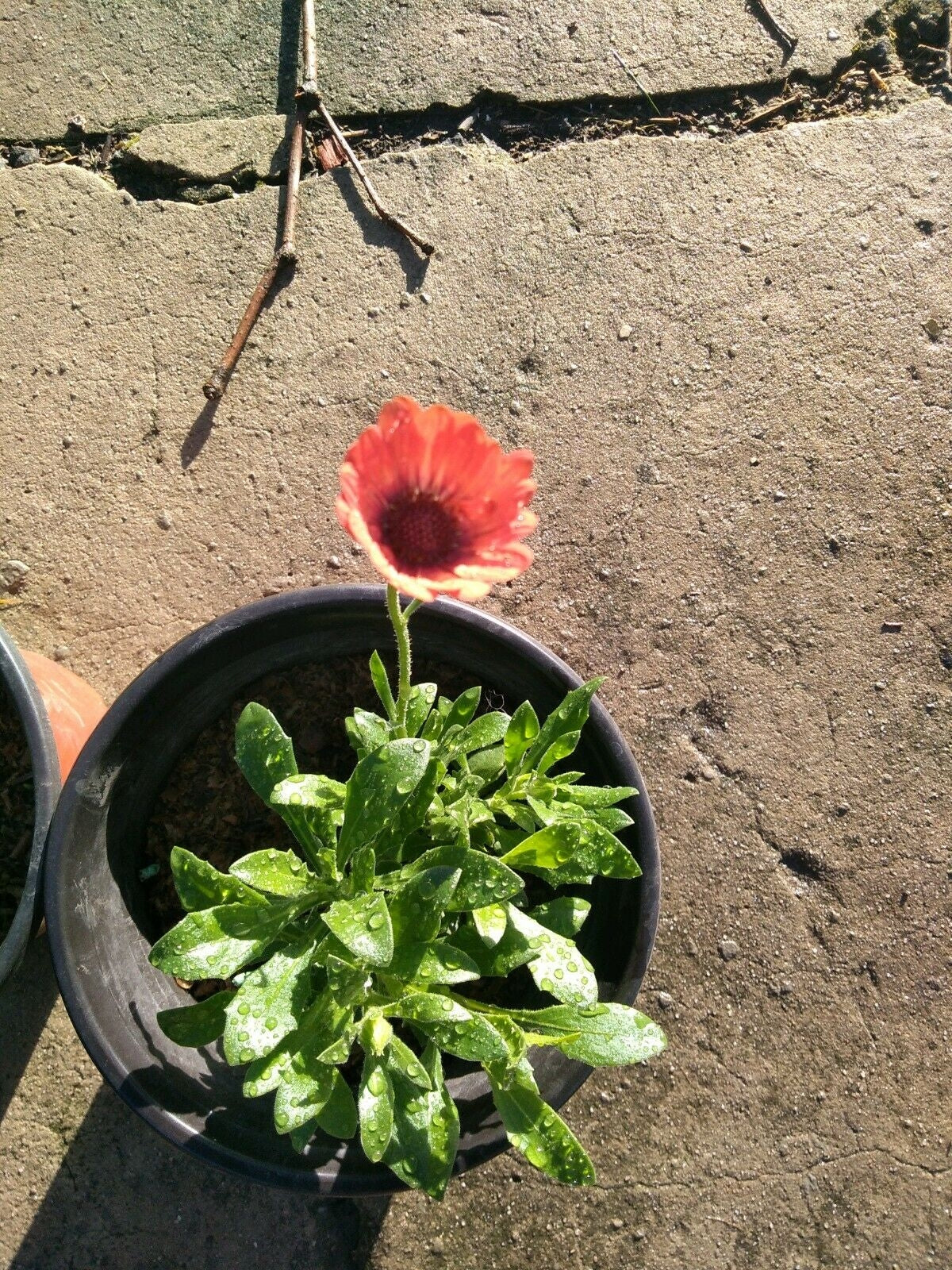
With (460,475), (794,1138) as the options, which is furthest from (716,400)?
(794,1138)

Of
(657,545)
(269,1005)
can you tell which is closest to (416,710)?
(269,1005)

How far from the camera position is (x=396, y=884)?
1.15 m

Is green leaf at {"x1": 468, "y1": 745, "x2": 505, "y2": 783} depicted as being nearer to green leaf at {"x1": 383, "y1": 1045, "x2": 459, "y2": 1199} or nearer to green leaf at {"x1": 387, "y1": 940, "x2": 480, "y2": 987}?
green leaf at {"x1": 387, "y1": 940, "x2": 480, "y2": 987}

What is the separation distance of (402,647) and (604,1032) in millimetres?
524

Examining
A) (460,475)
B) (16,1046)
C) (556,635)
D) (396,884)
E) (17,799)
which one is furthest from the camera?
(556,635)

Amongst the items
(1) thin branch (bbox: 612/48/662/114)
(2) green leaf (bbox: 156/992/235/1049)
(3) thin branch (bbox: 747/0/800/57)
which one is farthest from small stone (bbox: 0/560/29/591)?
(3) thin branch (bbox: 747/0/800/57)

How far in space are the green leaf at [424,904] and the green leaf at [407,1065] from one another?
15 cm

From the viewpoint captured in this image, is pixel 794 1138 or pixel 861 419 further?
pixel 861 419

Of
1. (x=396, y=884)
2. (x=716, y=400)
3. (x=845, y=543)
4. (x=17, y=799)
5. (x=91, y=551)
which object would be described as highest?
(x=716, y=400)

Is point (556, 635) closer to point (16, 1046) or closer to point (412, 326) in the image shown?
point (412, 326)

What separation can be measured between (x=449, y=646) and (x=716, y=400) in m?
0.88

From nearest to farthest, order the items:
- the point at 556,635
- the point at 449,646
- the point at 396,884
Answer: the point at 396,884 → the point at 449,646 → the point at 556,635

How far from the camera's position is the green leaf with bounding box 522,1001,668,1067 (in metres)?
1.14

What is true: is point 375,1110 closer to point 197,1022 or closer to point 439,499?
point 197,1022
